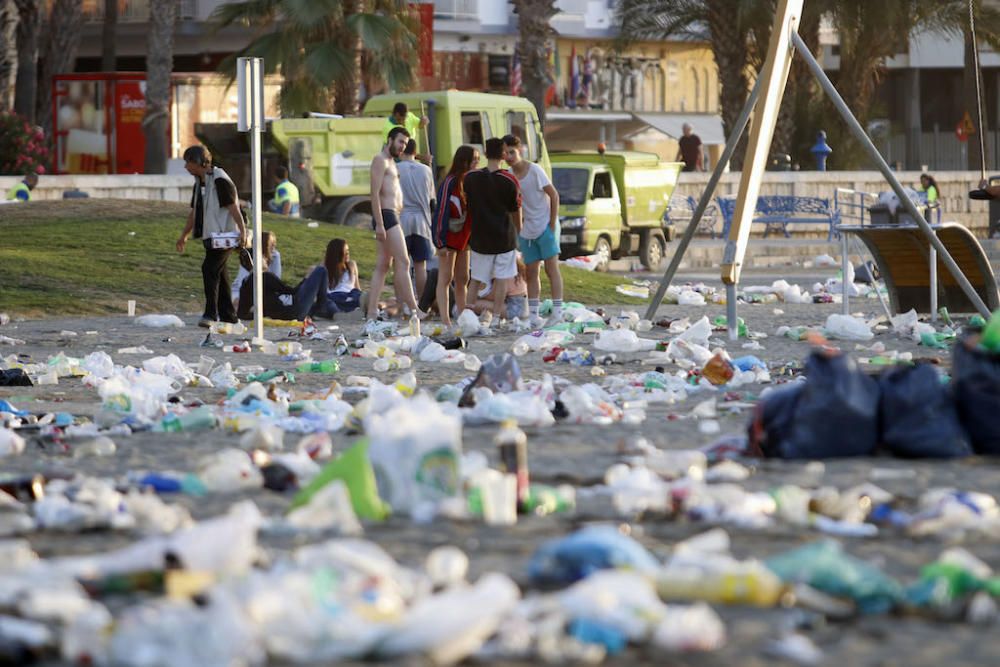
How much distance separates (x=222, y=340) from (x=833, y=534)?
9725mm

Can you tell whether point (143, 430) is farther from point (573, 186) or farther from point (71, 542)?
point (573, 186)

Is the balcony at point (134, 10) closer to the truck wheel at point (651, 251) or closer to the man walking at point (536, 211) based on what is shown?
the truck wheel at point (651, 251)

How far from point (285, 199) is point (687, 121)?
3209 centimetres

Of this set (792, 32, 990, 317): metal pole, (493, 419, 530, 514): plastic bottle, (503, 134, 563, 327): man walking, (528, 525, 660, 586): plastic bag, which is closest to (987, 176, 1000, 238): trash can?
(503, 134, 563, 327): man walking

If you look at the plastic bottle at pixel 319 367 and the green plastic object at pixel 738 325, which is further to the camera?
the green plastic object at pixel 738 325

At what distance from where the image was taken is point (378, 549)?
5.16 meters

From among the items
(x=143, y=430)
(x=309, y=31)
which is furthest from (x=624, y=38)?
(x=143, y=430)

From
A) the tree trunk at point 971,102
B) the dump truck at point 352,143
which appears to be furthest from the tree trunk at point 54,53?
the tree trunk at point 971,102

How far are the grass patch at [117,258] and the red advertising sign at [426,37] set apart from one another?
80.0 ft

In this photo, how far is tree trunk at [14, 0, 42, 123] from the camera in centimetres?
3921

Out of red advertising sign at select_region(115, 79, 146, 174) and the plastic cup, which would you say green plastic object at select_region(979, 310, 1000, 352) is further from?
red advertising sign at select_region(115, 79, 146, 174)

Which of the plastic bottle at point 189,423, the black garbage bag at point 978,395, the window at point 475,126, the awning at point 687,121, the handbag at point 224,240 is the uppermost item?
the awning at point 687,121

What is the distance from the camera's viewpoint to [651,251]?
31297 millimetres

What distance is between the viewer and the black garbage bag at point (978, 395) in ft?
23.4
